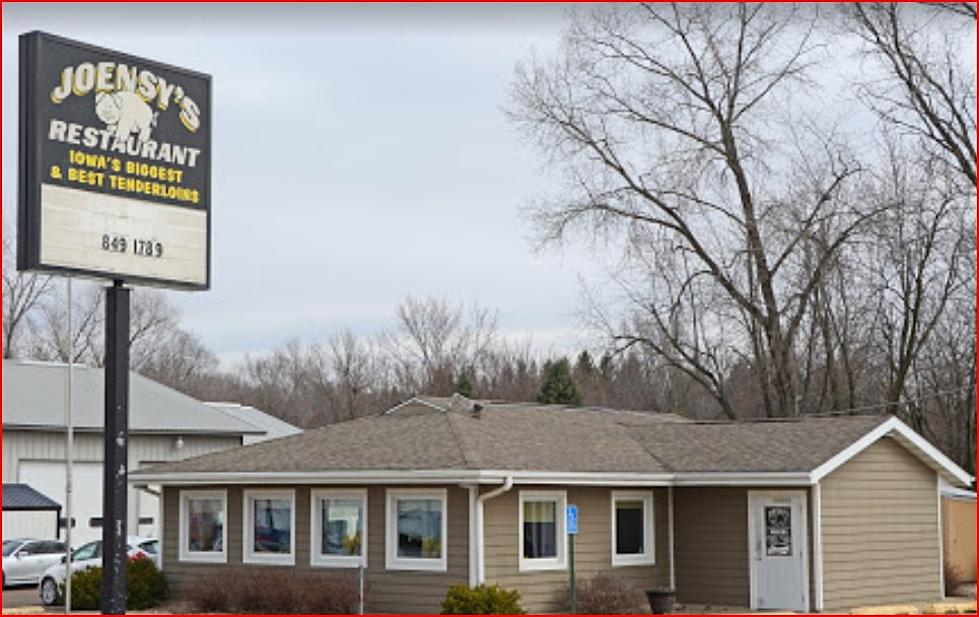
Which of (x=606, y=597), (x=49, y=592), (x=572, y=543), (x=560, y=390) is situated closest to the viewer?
(x=606, y=597)

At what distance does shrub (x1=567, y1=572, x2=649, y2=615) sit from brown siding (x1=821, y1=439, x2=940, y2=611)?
3439 mm

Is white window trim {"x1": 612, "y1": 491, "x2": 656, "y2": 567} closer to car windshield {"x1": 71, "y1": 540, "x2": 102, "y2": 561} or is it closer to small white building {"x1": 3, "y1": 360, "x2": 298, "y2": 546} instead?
car windshield {"x1": 71, "y1": 540, "x2": 102, "y2": 561}

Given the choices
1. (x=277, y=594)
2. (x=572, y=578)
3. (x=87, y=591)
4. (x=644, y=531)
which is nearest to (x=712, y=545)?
(x=644, y=531)

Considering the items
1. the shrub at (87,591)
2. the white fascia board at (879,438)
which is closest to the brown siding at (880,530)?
the white fascia board at (879,438)

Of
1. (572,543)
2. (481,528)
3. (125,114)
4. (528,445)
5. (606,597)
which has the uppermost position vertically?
(125,114)

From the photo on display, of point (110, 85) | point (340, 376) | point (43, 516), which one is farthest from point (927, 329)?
point (340, 376)

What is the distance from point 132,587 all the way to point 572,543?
27.1 feet

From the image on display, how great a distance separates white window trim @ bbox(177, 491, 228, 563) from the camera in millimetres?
29391

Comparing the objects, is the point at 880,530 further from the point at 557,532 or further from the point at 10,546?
the point at 10,546

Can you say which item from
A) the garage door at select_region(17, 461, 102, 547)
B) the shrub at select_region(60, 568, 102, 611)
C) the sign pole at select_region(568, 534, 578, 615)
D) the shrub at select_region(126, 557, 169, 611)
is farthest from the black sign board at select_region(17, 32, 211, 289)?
the garage door at select_region(17, 461, 102, 547)

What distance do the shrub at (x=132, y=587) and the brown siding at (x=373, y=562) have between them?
451 millimetres

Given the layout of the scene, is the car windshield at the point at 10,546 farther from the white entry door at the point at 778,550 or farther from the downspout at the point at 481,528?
the white entry door at the point at 778,550

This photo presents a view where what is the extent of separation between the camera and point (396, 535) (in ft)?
88.9

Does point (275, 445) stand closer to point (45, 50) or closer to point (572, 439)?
point (572, 439)
